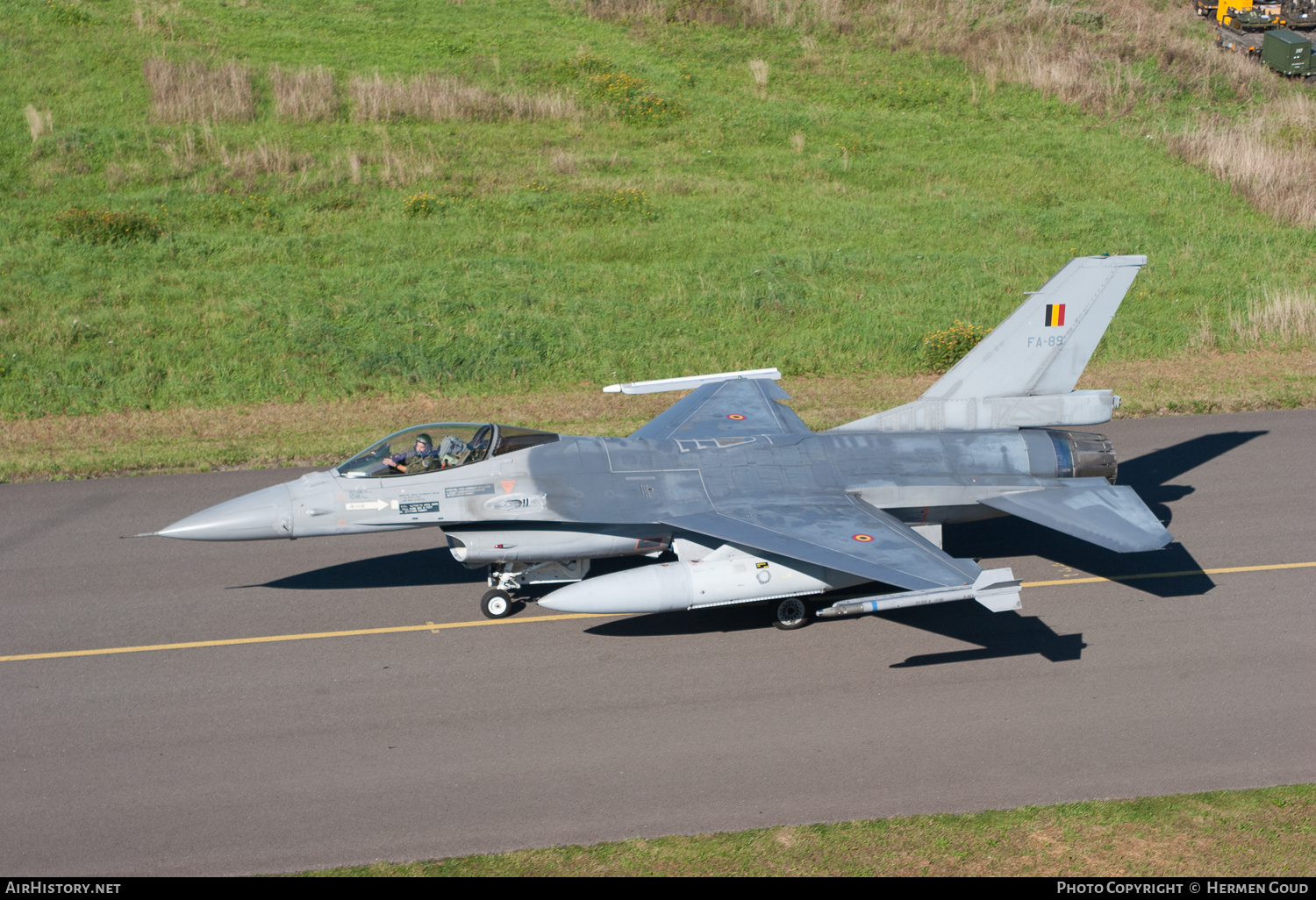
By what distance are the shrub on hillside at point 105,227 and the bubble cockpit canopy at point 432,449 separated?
61.1 ft

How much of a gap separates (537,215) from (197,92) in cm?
1322

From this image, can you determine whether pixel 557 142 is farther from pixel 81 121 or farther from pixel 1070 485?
pixel 1070 485

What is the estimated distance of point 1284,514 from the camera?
1656cm

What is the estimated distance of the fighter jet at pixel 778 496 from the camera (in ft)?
41.0

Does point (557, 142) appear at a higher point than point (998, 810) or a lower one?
higher

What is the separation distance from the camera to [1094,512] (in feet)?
43.9

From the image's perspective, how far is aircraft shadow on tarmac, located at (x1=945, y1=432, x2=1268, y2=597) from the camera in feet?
48.5

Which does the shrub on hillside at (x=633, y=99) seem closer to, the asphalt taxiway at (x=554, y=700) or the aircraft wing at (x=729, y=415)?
the aircraft wing at (x=729, y=415)

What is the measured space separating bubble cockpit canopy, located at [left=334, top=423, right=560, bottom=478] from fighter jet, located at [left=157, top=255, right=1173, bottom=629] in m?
0.02

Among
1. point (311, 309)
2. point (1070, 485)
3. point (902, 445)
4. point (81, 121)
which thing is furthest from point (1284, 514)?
point (81, 121)

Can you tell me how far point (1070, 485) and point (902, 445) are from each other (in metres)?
2.34

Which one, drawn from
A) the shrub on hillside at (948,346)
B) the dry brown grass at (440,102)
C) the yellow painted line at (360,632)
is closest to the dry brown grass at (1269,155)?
the shrub on hillside at (948,346)
